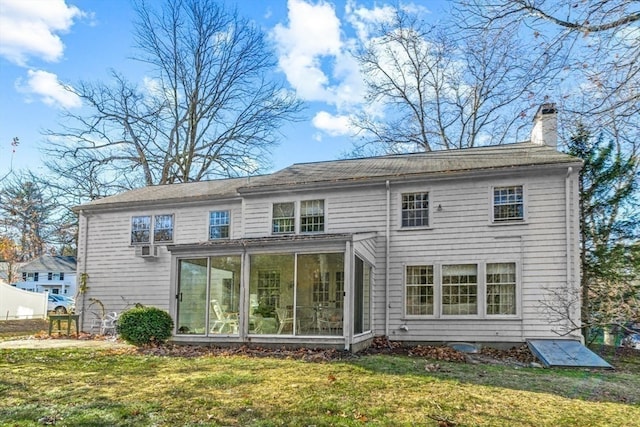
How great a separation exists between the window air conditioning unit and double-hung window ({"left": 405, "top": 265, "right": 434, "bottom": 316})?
8.10 meters

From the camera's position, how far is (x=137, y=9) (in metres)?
25.9

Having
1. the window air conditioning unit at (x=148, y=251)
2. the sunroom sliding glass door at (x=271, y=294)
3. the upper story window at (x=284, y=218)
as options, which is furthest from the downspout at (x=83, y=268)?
the sunroom sliding glass door at (x=271, y=294)

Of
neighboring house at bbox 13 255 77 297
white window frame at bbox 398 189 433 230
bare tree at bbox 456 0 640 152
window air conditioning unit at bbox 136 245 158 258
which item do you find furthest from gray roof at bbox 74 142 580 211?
neighboring house at bbox 13 255 77 297

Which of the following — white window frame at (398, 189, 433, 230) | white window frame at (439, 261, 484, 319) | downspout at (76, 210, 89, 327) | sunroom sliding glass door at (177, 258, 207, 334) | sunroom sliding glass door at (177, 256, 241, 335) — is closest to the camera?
sunroom sliding glass door at (177, 256, 241, 335)

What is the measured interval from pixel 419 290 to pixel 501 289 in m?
1.94

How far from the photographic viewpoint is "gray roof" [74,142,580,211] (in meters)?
12.0

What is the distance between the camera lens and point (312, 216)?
1320 cm

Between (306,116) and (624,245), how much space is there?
685 inches

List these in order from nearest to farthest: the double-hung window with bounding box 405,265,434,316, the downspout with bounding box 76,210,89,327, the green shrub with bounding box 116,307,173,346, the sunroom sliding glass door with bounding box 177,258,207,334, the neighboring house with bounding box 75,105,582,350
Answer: the neighboring house with bounding box 75,105,582,350
the green shrub with bounding box 116,307,173,346
the sunroom sliding glass door with bounding box 177,258,207,334
the double-hung window with bounding box 405,265,434,316
the downspout with bounding box 76,210,89,327

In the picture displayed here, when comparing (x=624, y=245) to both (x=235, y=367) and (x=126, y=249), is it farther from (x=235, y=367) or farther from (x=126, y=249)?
(x=126, y=249)

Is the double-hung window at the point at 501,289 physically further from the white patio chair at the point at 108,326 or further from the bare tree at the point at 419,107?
the white patio chair at the point at 108,326

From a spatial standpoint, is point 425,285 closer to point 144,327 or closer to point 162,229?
point 144,327

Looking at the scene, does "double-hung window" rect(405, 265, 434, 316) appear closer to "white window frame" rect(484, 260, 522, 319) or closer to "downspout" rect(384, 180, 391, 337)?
"downspout" rect(384, 180, 391, 337)

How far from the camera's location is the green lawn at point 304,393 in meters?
5.38
